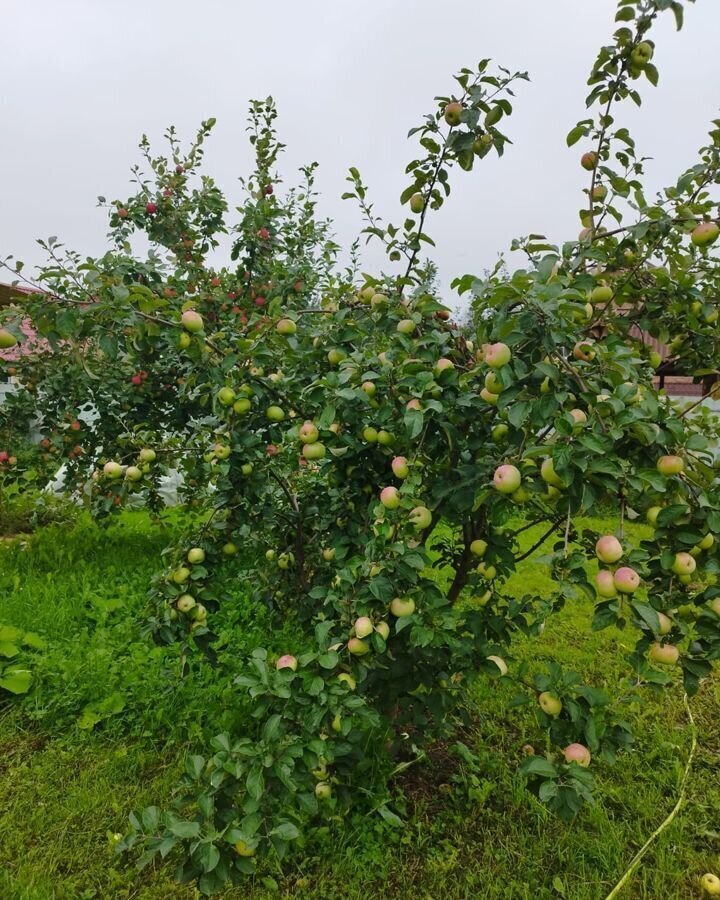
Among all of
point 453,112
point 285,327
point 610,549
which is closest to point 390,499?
point 610,549

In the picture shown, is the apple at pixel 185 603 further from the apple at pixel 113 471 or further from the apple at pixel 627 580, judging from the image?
the apple at pixel 627 580

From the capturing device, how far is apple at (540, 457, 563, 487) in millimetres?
1129

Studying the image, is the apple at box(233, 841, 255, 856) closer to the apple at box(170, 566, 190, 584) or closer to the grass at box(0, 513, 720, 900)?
the grass at box(0, 513, 720, 900)

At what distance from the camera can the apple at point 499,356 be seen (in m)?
1.17

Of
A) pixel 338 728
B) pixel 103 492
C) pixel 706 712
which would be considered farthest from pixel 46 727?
pixel 706 712

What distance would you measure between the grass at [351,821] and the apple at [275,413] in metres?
0.87

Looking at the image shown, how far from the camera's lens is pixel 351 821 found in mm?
1790

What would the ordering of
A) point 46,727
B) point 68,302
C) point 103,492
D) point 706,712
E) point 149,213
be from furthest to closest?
1. point 149,213
2. point 103,492
3. point 706,712
4. point 46,727
5. point 68,302

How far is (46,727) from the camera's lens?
2.20 m

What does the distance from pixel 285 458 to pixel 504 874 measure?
1.38 metres

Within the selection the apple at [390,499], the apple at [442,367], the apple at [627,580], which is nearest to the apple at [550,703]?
the apple at [627,580]

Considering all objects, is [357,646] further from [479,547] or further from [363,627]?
[479,547]

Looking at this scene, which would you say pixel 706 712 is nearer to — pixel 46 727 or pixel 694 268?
pixel 694 268

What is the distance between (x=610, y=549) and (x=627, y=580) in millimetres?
71
